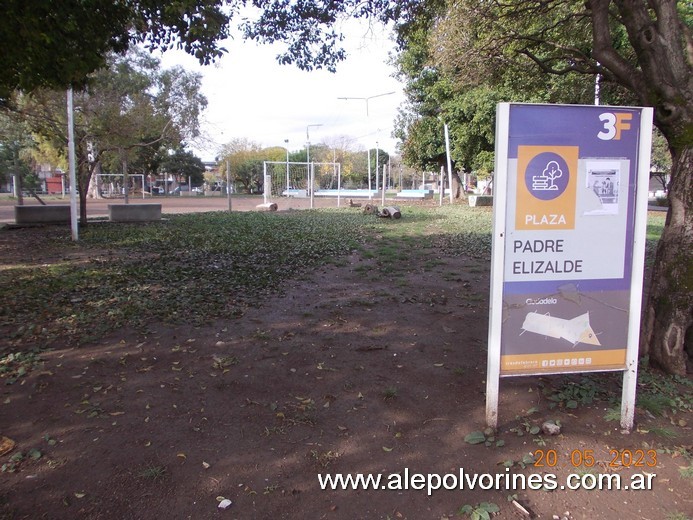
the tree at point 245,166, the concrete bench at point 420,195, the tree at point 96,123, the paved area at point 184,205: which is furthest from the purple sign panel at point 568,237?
the tree at point 245,166

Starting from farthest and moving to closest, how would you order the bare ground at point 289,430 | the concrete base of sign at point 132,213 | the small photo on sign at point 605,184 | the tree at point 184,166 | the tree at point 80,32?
1. the tree at point 184,166
2. the concrete base of sign at point 132,213
3. the tree at point 80,32
4. the small photo on sign at point 605,184
5. the bare ground at point 289,430

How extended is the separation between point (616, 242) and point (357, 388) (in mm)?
2115

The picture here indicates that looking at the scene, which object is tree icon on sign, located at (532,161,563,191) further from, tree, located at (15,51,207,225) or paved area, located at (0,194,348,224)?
paved area, located at (0,194,348,224)

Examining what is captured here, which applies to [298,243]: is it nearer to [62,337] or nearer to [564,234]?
[62,337]

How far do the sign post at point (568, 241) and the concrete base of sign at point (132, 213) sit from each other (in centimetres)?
1740

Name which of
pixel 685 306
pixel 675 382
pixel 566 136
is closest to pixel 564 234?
pixel 566 136

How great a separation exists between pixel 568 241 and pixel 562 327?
0.55 metres

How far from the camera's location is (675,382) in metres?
3.95

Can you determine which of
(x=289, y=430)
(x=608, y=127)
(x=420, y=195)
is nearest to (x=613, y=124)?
(x=608, y=127)

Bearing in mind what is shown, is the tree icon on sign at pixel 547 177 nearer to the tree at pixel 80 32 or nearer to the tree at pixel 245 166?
the tree at pixel 80 32

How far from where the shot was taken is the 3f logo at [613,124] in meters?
3.23

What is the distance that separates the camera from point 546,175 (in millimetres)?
3191

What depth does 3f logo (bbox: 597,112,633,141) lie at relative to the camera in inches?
127

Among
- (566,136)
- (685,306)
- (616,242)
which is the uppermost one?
(566,136)
